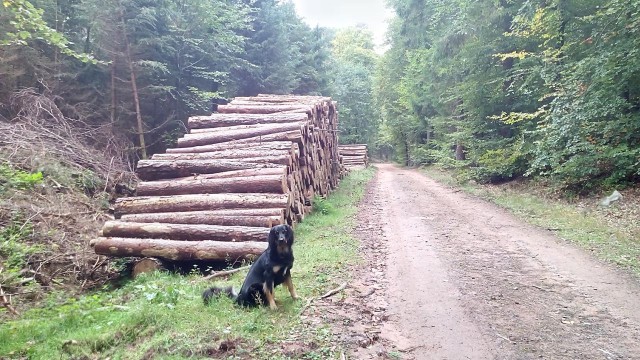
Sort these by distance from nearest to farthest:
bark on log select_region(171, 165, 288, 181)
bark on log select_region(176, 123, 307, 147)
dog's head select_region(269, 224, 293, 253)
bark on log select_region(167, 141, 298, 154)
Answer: dog's head select_region(269, 224, 293, 253) < bark on log select_region(171, 165, 288, 181) < bark on log select_region(167, 141, 298, 154) < bark on log select_region(176, 123, 307, 147)

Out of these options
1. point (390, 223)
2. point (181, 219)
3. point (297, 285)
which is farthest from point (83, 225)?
point (390, 223)

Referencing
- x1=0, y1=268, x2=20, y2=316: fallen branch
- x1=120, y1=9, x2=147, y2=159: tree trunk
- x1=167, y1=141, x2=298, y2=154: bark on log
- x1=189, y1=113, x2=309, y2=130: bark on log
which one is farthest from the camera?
x1=120, y1=9, x2=147, y2=159: tree trunk

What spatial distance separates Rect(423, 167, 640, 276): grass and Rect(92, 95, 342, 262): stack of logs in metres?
6.44

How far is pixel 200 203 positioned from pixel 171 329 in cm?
506

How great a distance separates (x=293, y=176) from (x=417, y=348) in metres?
7.82

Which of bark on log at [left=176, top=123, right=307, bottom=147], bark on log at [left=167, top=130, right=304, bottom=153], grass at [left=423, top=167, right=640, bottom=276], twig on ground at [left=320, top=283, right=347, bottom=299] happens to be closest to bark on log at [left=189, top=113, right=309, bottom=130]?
bark on log at [left=176, top=123, right=307, bottom=147]

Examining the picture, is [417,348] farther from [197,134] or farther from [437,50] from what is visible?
[437,50]

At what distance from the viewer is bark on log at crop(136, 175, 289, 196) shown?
1017 cm

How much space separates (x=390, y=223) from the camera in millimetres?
11477

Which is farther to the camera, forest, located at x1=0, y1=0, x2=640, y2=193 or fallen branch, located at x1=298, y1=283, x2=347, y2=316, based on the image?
forest, located at x1=0, y1=0, x2=640, y2=193

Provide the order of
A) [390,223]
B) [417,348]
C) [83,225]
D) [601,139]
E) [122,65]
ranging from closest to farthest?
1. [417,348]
2. [83,225]
3. [390,223]
4. [601,139]
5. [122,65]

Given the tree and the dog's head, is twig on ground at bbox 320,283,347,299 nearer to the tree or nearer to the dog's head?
the dog's head

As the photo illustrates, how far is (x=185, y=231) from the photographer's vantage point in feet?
28.6

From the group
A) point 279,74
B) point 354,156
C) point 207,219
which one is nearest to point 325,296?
point 207,219
